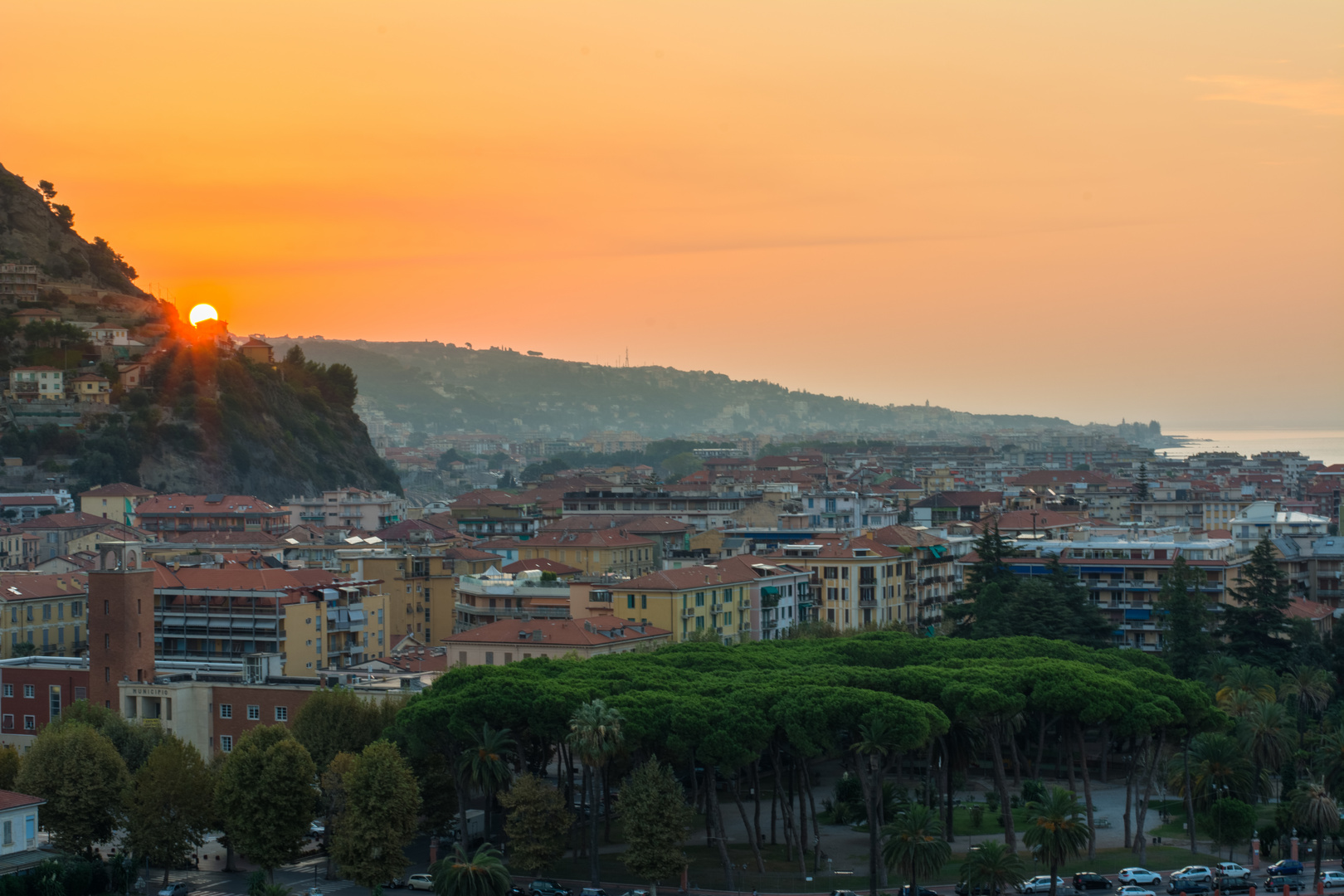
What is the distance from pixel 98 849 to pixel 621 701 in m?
15.6

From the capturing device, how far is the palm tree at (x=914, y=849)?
4197 centimetres

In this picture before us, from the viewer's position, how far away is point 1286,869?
45625mm

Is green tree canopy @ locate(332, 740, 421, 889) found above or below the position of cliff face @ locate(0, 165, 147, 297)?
below

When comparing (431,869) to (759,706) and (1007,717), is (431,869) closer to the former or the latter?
(759,706)

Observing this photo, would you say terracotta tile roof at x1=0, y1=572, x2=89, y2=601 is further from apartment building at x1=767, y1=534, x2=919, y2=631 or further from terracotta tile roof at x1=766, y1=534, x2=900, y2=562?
apartment building at x1=767, y1=534, x2=919, y2=631

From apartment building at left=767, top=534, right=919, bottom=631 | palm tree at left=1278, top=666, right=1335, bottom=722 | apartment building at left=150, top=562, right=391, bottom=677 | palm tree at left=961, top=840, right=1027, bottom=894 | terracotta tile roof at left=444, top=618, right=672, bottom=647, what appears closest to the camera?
palm tree at left=961, top=840, right=1027, bottom=894

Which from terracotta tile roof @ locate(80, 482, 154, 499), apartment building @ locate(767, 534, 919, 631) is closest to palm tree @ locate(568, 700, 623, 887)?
apartment building @ locate(767, 534, 919, 631)

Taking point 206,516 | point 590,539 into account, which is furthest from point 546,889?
point 206,516

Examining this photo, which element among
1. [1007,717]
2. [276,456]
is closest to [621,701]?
[1007,717]

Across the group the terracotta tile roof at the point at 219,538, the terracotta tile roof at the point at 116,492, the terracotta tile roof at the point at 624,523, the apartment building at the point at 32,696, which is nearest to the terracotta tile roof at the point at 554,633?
the apartment building at the point at 32,696

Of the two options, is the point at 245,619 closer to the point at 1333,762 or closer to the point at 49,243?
the point at 1333,762

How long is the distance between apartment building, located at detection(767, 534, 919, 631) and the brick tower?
34.3 metres

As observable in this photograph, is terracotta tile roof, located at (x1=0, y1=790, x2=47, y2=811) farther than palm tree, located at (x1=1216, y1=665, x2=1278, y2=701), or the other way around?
palm tree, located at (x1=1216, y1=665, x2=1278, y2=701)

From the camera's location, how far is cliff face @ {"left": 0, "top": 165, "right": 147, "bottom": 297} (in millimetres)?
169875
